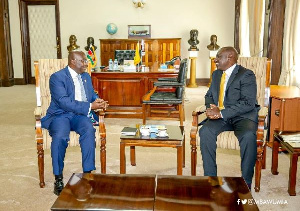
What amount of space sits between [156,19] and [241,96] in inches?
304

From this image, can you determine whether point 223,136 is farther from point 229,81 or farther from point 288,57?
Answer: point 288,57

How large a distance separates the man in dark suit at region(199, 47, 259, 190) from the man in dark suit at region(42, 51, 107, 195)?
1.05m

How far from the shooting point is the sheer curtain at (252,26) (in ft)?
22.7

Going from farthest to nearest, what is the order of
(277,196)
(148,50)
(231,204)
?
(148,50), (277,196), (231,204)

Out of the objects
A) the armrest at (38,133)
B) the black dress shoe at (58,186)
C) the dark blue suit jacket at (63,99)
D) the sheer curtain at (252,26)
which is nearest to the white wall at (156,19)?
the sheer curtain at (252,26)

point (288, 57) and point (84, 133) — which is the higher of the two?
point (288, 57)

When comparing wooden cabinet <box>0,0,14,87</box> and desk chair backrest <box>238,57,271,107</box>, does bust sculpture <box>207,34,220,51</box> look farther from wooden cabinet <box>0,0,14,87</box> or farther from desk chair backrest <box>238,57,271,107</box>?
desk chair backrest <box>238,57,271,107</box>

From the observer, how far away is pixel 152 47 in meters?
10.3

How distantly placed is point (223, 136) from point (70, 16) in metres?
8.79

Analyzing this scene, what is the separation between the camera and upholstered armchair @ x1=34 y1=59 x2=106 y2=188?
319 cm

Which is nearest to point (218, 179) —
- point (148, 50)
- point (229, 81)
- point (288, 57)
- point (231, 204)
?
point (231, 204)

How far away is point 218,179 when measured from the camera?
2.27m

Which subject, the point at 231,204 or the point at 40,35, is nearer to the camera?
the point at 231,204

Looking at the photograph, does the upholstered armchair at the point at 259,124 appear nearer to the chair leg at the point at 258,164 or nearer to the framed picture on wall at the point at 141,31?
the chair leg at the point at 258,164
